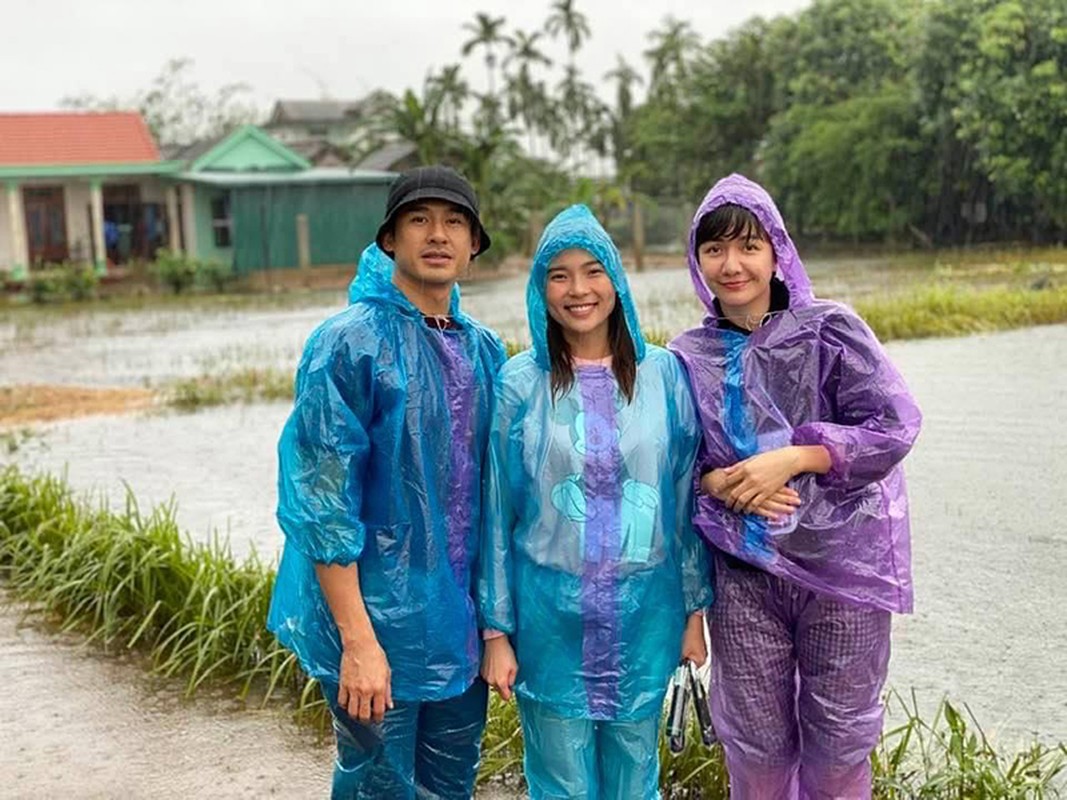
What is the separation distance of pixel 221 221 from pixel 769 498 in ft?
95.2

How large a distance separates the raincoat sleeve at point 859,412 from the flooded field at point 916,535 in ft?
5.66

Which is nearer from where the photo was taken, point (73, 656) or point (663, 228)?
point (73, 656)

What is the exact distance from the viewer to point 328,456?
231 cm

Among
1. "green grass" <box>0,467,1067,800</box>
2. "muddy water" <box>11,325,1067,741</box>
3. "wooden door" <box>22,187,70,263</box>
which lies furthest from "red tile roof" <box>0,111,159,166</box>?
"green grass" <box>0,467,1067,800</box>

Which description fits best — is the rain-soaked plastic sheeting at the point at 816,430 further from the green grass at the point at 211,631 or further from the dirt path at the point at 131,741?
the dirt path at the point at 131,741

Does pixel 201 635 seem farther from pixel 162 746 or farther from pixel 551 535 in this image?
pixel 551 535

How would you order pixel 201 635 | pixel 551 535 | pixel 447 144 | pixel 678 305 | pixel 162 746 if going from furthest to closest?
1. pixel 447 144
2. pixel 678 305
3. pixel 201 635
4. pixel 162 746
5. pixel 551 535

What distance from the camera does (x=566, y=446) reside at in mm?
2383

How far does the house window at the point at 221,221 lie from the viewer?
2994 cm

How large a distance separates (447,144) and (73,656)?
988 inches

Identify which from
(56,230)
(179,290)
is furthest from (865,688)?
(56,230)

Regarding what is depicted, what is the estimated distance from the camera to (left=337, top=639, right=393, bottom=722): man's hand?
2338mm

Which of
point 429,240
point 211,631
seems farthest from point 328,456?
point 211,631

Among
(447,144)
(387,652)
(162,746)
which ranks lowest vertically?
(162,746)
